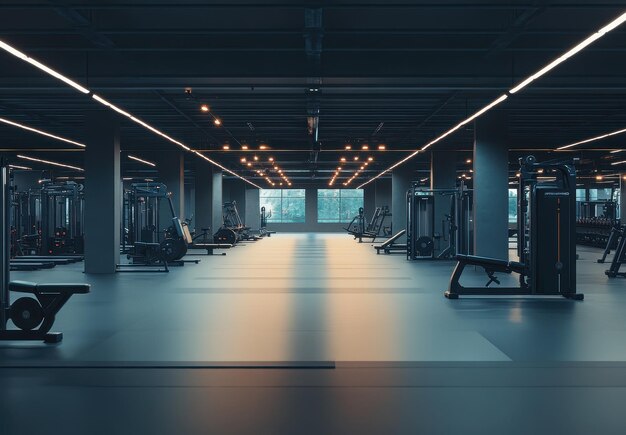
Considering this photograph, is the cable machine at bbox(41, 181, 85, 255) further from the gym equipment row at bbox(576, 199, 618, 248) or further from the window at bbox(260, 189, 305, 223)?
the window at bbox(260, 189, 305, 223)

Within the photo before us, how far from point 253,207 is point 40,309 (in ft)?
111

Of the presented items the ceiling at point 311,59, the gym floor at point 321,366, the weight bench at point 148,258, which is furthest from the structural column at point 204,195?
the gym floor at point 321,366

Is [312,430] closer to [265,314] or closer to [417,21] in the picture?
[265,314]

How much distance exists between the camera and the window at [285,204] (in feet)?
132

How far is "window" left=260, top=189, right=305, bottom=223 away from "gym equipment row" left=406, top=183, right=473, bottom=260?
78.6ft

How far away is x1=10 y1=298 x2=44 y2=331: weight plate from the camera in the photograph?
5266mm

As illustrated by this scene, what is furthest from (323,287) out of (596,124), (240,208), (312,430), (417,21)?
(240,208)

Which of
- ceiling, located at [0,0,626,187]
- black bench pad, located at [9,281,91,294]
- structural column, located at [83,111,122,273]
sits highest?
ceiling, located at [0,0,626,187]

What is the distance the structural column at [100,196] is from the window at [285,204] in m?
28.7

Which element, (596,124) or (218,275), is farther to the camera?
(596,124)

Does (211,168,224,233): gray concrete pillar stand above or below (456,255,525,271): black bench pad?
above

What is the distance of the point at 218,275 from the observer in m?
11.2

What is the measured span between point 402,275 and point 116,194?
5.57 metres

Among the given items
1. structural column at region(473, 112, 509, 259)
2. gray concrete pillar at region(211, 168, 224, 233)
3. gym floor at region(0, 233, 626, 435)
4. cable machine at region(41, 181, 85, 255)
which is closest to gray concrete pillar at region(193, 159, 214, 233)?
gray concrete pillar at region(211, 168, 224, 233)
